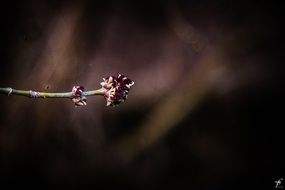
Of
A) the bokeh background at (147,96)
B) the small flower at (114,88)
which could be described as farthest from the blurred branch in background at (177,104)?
the small flower at (114,88)

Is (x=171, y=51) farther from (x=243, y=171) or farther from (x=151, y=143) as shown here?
(x=243, y=171)

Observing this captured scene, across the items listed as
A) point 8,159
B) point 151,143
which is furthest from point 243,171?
point 8,159

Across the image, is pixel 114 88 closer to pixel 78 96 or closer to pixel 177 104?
pixel 78 96

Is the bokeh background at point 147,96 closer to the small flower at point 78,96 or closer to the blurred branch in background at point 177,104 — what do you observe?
the blurred branch in background at point 177,104

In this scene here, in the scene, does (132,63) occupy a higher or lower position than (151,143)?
higher

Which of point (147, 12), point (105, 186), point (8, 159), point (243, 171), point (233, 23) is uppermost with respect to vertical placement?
point (147, 12)

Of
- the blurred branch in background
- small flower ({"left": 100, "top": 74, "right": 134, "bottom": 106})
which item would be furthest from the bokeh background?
small flower ({"left": 100, "top": 74, "right": 134, "bottom": 106})
